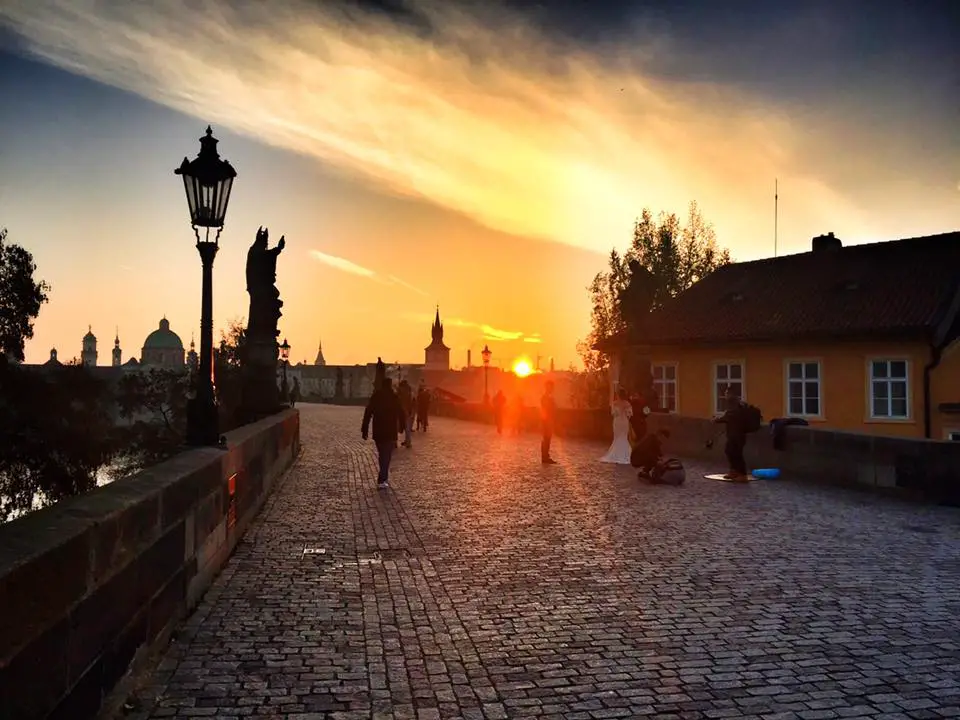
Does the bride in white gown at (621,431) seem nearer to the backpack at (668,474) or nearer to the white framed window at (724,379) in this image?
the backpack at (668,474)

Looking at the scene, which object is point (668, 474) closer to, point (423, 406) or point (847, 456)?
point (847, 456)

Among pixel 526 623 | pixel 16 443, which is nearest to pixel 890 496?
pixel 526 623

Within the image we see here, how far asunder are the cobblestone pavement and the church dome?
15051 centimetres

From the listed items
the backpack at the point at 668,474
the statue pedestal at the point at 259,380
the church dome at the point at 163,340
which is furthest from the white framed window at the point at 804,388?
the church dome at the point at 163,340

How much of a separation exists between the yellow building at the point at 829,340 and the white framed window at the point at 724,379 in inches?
1.7

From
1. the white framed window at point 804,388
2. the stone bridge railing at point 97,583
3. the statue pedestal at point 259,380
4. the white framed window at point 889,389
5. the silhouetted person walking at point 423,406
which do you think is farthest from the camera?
the silhouetted person walking at point 423,406

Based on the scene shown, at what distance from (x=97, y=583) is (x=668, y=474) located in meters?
11.4

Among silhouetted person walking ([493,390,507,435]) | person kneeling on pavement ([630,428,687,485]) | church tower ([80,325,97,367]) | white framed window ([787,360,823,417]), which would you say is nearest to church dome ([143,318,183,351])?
church tower ([80,325,97,367])

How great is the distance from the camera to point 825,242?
35594mm

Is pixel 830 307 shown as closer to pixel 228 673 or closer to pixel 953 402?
pixel 953 402

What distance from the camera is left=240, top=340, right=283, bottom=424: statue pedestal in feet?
62.7

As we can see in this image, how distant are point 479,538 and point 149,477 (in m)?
4.32

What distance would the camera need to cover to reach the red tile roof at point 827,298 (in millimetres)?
26875

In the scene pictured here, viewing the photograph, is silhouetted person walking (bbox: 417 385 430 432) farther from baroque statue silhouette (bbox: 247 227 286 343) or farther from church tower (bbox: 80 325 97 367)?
church tower (bbox: 80 325 97 367)
